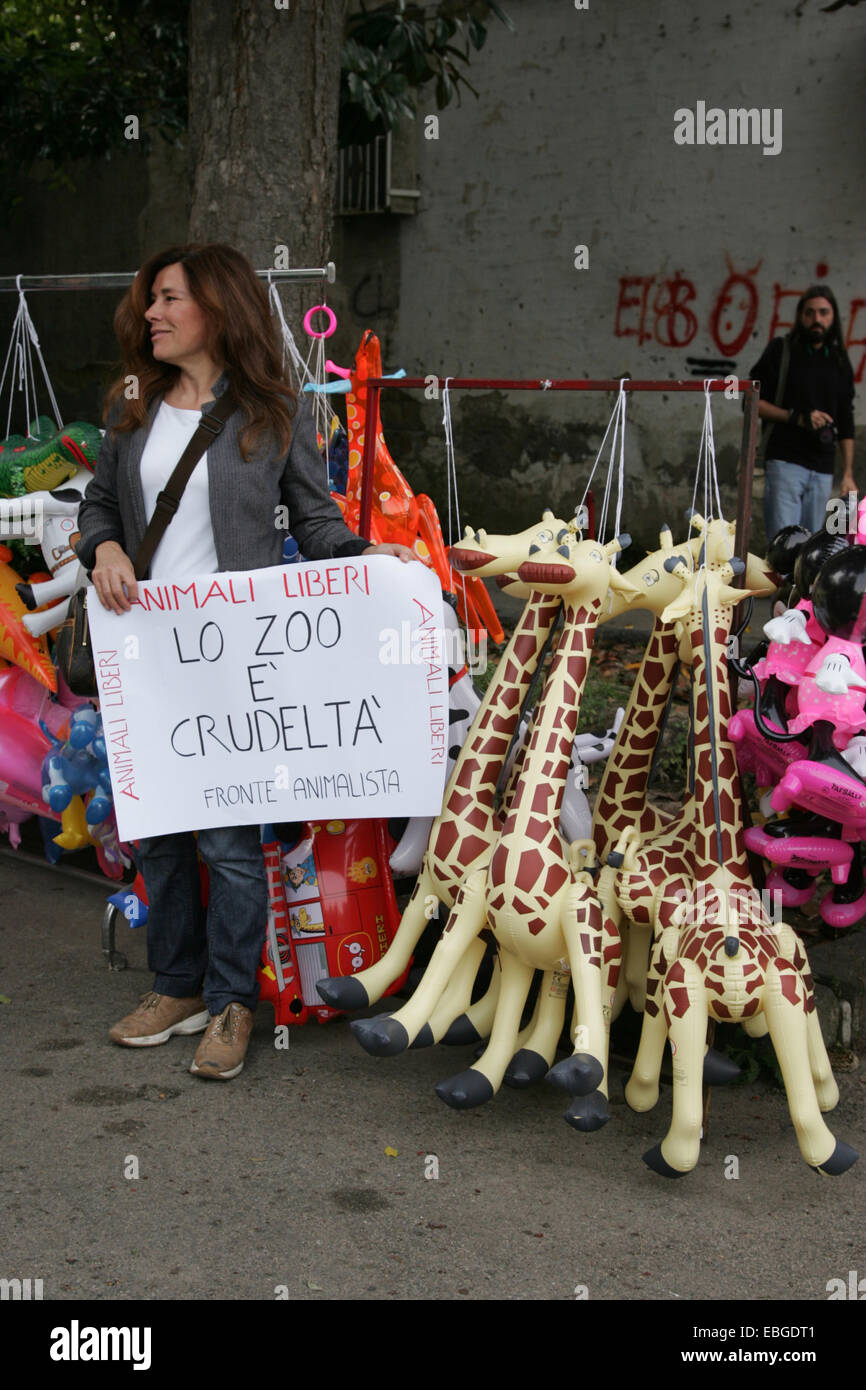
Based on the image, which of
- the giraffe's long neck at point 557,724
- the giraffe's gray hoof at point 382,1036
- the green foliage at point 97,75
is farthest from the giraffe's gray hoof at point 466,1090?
the green foliage at point 97,75

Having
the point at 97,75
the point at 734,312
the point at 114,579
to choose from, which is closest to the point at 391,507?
the point at 114,579

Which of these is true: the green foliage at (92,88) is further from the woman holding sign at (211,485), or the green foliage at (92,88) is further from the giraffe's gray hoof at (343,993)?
the giraffe's gray hoof at (343,993)

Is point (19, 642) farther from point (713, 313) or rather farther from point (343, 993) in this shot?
point (713, 313)

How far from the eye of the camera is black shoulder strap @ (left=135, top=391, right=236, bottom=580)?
3.09 metres

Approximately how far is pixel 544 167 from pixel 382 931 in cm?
709

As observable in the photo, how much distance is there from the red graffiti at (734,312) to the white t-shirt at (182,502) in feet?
19.9

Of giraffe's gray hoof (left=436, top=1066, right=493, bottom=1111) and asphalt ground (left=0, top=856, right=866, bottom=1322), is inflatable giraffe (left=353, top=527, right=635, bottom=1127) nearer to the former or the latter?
giraffe's gray hoof (left=436, top=1066, right=493, bottom=1111)

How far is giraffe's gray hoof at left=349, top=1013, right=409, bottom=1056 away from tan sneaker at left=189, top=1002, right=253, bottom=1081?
1.56ft

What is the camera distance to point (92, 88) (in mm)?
7789

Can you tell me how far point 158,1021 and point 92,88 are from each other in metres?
6.14

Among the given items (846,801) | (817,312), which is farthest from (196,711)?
(817,312)

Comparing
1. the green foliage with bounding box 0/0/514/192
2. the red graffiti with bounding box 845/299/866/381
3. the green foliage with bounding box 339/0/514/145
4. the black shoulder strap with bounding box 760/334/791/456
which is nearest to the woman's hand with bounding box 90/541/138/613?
the green foliage with bounding box 339/0/514/145

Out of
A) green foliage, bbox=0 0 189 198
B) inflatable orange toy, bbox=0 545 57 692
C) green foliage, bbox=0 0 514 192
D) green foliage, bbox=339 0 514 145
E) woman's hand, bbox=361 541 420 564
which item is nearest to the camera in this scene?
woman's hand, bbox=361 541 420 564

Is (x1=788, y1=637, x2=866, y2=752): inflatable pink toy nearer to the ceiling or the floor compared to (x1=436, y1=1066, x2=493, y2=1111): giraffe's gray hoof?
nearer to the ceiling
